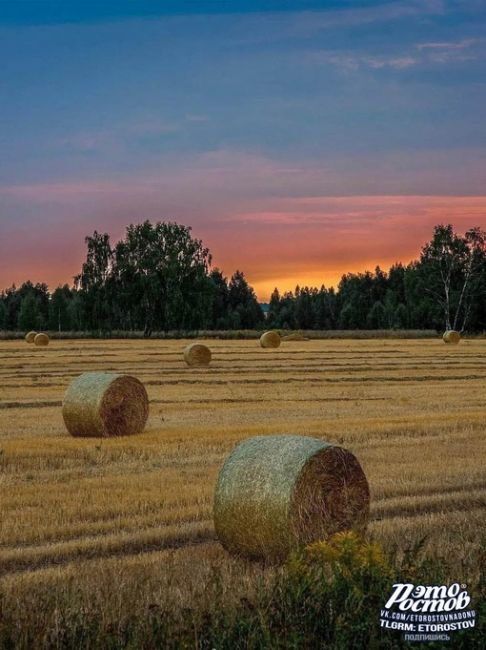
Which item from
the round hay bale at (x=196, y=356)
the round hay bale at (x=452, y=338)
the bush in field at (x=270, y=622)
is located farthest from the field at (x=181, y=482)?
the round hay bale at (x=452, y=338)

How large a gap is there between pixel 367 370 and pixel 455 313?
61.4m

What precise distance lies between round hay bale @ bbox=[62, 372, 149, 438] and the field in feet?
1.79

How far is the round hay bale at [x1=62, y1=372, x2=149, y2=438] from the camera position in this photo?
65.5ft

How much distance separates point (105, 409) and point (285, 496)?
1073cm

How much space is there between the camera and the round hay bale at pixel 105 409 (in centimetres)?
1995

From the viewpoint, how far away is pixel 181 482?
13883 mm

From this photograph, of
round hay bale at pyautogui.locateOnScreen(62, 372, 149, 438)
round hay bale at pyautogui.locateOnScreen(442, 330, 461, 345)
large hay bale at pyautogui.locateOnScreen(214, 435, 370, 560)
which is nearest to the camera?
large hay bale at pyautogui.locateOnScreen(214, 435, 370, 560)

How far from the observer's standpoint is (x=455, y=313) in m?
99.8

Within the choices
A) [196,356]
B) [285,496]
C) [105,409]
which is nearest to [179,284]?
[196,356]

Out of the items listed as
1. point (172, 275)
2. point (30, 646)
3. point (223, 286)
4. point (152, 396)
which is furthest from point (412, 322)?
point (30, 646)

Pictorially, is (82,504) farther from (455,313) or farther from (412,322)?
(412,322)

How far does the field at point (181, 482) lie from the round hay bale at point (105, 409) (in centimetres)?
54

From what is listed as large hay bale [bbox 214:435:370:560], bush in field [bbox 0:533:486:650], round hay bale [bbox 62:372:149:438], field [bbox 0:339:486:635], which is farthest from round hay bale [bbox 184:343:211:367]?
bush in field [bbox 0:533:486:650]

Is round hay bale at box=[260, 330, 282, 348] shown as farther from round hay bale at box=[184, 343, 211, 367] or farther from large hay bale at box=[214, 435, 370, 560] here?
large hay bale at box=[214, 435, 370, 560]
